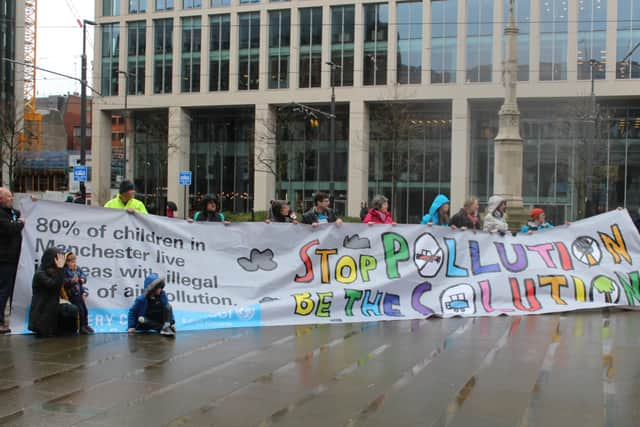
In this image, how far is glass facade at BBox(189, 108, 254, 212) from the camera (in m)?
57.9

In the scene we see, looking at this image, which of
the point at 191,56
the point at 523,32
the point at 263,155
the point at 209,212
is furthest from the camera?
the point at 191,56

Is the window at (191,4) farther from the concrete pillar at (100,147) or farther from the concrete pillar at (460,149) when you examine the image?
the concrete pillar at (460,149)

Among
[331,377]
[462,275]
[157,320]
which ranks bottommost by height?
[331,377]

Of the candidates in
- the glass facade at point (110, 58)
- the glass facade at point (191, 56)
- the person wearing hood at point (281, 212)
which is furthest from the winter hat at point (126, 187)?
the glass facade at point (110, 58)

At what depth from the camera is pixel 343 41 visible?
52188 millimetres

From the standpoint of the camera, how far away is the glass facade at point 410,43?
5028 cm

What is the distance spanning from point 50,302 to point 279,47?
4651 centimetres

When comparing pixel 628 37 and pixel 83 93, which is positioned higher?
pixel 628 37

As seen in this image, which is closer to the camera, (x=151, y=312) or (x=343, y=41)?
(x=151, y=312)

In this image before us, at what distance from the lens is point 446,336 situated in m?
9.38

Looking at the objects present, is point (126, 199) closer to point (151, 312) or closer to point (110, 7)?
point (151, 312)

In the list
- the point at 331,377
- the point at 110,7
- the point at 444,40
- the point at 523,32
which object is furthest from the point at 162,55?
the point at 331,377

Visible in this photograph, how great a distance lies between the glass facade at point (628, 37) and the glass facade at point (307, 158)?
17604 mm

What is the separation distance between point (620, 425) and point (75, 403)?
408cm
